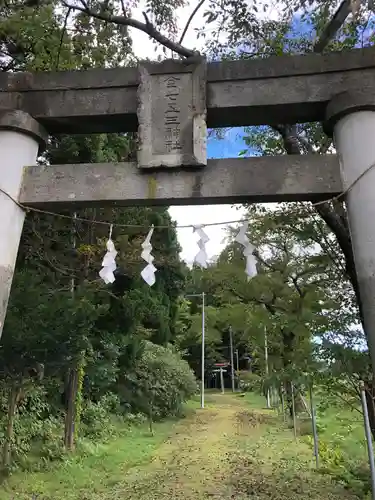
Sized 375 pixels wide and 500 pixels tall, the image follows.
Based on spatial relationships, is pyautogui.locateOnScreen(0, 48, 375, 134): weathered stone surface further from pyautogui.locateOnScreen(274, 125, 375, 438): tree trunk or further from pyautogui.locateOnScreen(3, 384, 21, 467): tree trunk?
pyautogui.locateOnScreen(3, 384, 21, 467): tree trunk

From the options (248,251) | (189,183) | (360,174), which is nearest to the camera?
(360,174)

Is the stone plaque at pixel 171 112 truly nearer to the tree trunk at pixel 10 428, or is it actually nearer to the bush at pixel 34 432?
the tree trunk at pixel 10 428

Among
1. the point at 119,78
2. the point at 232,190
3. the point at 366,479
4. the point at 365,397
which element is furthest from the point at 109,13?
the point at 366,479

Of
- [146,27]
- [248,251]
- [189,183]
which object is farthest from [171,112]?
[146,27]

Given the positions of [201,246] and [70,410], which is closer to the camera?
[201,246]

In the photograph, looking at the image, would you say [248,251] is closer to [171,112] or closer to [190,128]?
[190,128]

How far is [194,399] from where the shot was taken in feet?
88.5

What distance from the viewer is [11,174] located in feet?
12.9

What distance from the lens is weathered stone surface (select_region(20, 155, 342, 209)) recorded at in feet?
12.3

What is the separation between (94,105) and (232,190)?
5.04 ft

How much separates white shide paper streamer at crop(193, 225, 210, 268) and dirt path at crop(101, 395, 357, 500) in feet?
15.0

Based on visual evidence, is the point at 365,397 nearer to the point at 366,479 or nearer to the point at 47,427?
the point at 366,479

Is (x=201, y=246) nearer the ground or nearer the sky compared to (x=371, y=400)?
nearer the sky

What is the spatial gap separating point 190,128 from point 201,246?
1.06m
